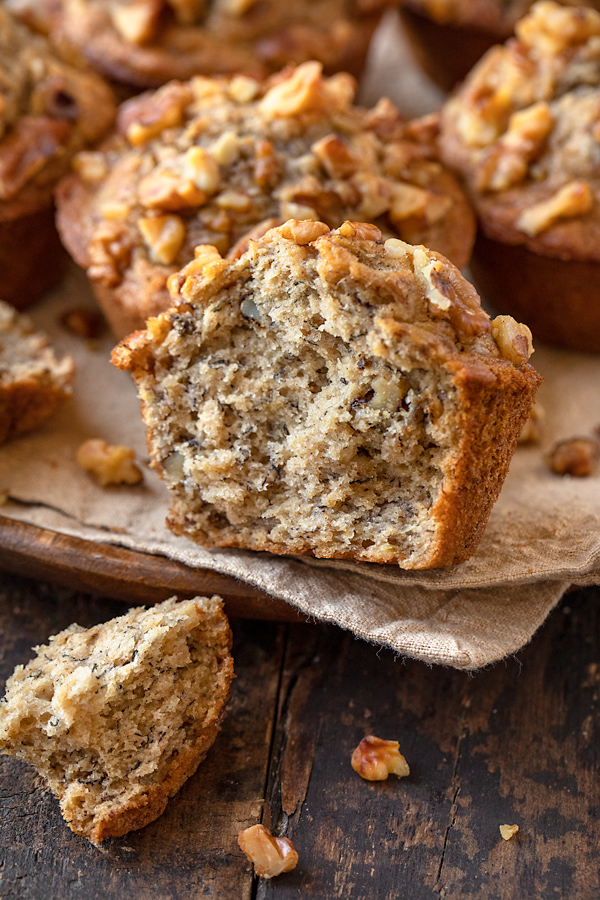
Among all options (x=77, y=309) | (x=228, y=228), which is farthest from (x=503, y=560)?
(x=77, y=309)

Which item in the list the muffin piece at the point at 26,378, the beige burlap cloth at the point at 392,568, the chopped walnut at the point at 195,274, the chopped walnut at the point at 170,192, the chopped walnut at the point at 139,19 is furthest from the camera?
the chopped walnut at the point at 139,19

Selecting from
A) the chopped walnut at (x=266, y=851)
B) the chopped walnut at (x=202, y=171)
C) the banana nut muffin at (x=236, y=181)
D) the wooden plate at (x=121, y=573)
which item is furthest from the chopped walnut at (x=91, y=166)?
the chopped walnut at (x=266, y=851)

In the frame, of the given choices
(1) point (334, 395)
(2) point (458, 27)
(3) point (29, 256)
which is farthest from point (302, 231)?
(2) point (458, 27)

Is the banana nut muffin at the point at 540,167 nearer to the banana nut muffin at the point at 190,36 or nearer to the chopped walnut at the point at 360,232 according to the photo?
the banana nut muffin at the point at 190,36

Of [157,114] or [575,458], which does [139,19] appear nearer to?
[157,114]

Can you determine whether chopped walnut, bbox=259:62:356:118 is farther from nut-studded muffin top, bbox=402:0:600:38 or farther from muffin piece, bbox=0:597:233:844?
muffin piece, bbox=0:597:233:844

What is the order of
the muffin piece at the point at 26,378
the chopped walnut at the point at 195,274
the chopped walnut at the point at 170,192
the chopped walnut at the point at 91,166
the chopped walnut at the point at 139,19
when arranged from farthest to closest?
the chopped walnut at the point at 139,19 < the chopped walnut at the point at 91,166 < the muffin piece at the point at 26,378 < the chopped walnut at the point at 170,192 < the chopped walnut at the point at 195,274
